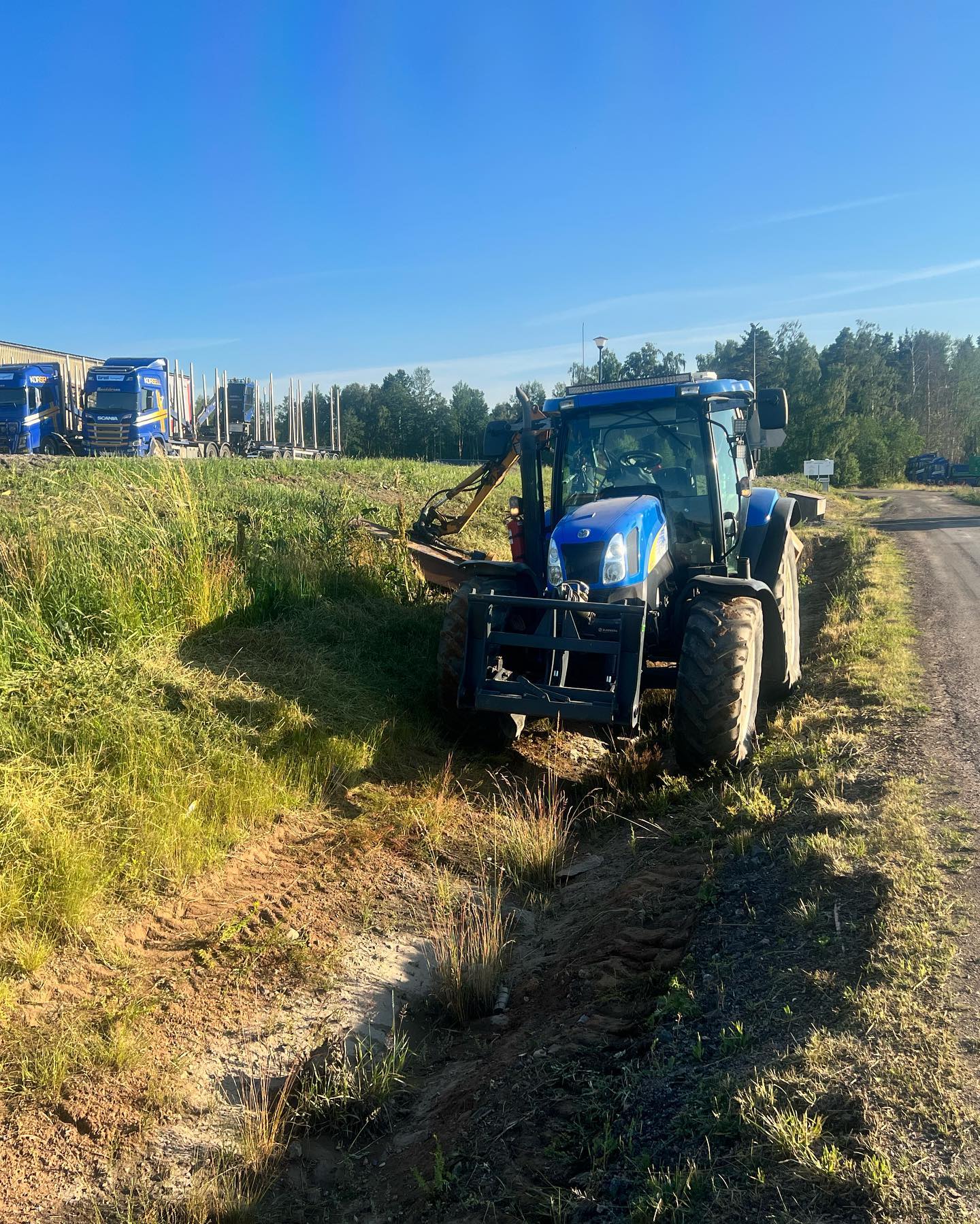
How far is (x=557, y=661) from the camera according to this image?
5684 millimetres

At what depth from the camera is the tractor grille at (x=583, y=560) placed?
18.8 feet

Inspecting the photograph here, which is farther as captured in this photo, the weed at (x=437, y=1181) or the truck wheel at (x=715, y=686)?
the truck wheel at (x=715, y=686)

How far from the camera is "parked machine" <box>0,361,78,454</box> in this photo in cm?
2373

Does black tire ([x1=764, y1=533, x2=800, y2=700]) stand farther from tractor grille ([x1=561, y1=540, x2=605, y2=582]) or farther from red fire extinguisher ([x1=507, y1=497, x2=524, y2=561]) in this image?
red fire extinguisher ([x1=507, y1=497, x2=524, y2=561])

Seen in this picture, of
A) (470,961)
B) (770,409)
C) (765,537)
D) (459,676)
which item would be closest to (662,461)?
(770,409)

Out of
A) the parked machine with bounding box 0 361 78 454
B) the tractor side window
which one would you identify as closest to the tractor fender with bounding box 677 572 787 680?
the tractor side window

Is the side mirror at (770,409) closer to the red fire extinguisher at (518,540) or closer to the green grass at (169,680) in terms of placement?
the red fire extinguisher at (518,540)

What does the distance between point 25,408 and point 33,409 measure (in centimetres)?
29

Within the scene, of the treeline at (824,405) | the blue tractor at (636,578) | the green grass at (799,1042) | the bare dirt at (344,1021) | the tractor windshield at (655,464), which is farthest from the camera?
the treeline at (824,405)

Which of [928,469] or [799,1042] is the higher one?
[928,469]

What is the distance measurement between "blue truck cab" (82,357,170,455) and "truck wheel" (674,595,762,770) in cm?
2060

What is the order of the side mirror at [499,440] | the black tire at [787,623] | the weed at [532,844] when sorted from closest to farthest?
1. the weed at [532,844]
2. the black tire at [787,623]
3. the side mirror at [499,440]

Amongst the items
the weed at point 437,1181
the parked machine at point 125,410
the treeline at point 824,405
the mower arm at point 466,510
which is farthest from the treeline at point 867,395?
the weed at point 437,1181

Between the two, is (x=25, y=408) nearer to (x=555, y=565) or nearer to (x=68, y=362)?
(x=68, y=362)
